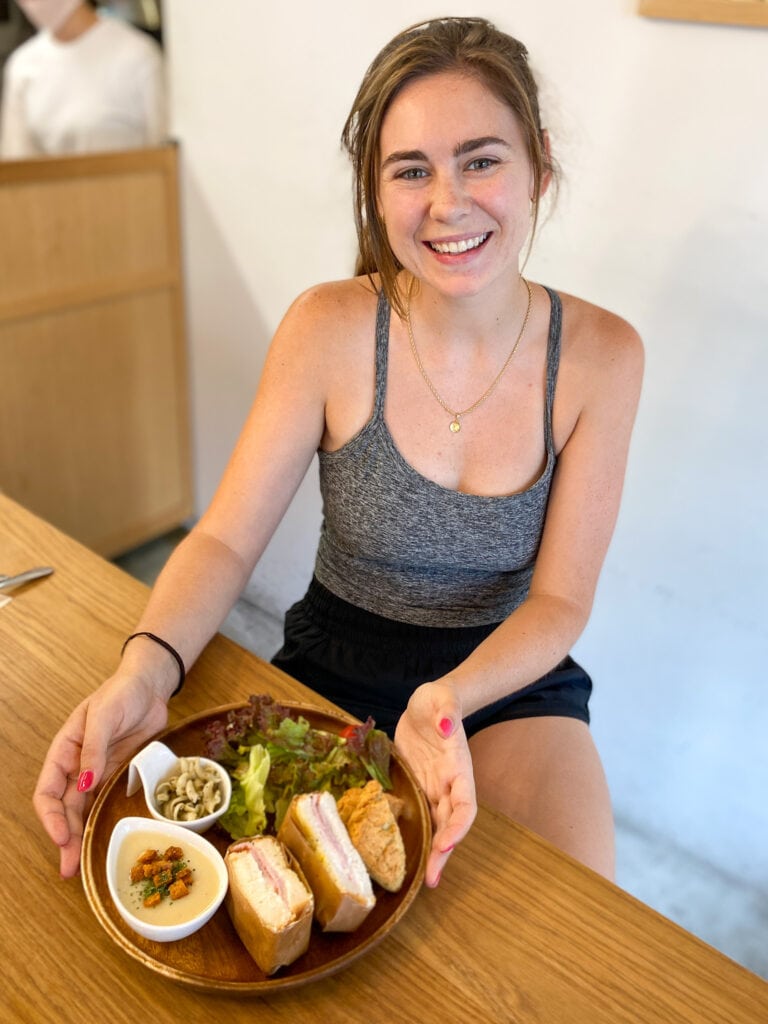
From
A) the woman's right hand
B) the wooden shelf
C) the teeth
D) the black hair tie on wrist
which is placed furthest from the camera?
the wooden shelf

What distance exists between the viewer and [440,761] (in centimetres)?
92

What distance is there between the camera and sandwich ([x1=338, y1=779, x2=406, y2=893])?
81 centimetres

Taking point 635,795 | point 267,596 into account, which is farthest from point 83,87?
point 635,795

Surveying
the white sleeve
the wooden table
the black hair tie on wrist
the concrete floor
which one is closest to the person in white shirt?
the white sleeve

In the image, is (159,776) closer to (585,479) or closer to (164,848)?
(164,848)

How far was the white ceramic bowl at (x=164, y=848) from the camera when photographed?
2.43ft

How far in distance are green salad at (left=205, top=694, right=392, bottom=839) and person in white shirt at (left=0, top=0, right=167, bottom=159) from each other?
200 cm

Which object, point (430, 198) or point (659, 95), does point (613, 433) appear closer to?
point (430, 198)

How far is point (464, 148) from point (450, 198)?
60 mm

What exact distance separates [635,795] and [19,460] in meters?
1.83

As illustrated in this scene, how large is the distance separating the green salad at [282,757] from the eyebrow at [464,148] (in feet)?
2.22

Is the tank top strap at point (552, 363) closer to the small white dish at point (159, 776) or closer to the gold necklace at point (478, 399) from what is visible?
the gold necklace at point (478, 399)

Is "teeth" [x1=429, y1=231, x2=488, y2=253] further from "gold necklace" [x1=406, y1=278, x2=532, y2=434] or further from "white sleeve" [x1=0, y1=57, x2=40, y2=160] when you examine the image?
"white sleeve" [x1=0, y1=57, x2=40, y2=160]

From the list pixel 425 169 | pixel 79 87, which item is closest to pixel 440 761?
pixel 425 169
